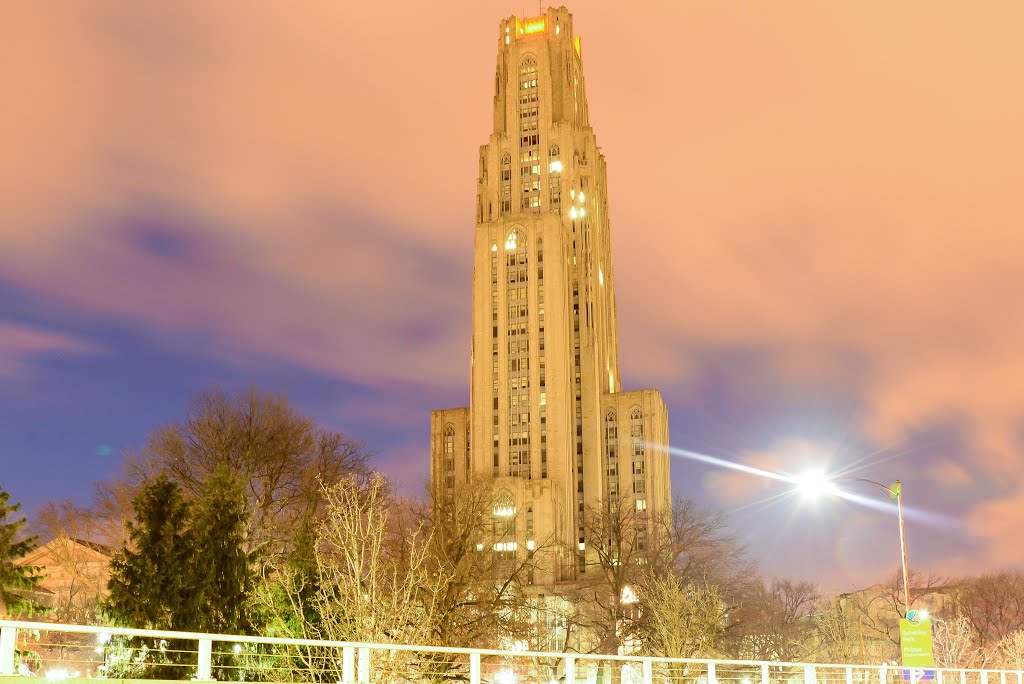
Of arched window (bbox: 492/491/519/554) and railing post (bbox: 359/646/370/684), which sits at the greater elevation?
arched window (bbox: 492/491/519/554)

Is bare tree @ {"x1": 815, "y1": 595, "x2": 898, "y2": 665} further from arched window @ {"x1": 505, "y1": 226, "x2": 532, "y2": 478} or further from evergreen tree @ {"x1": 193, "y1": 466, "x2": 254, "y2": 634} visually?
evergreen tree @ {"x1": 193, "y1": 466, "x2": 254, "y2": 634}

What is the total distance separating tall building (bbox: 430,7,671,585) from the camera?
5527 inches

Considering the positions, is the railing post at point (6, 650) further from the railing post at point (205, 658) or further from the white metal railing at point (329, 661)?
the railing post at point (205, 658)

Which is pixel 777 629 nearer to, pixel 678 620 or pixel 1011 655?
pixel 1011 655

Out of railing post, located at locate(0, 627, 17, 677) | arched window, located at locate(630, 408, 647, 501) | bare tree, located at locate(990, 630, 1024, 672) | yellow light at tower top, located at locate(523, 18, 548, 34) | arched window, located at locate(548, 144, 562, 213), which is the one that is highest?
yellow light at tower top, located at locate(523, 18, 548, 34)

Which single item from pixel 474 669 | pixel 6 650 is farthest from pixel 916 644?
pixel 6 650

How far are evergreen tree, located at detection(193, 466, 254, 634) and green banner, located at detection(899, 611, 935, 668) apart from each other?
71.1ft

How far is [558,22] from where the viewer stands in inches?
6619

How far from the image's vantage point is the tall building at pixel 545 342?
140375 millimetres

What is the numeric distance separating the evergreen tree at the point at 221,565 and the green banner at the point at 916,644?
21672 mm

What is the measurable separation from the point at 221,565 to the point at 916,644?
22.9 metres

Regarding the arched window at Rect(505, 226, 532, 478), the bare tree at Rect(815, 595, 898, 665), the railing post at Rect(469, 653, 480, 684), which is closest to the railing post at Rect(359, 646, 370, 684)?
the railing post at Rect(469, 653, 480, 684)

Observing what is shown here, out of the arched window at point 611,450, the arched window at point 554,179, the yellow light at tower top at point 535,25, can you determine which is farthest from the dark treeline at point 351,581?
the yellow light at tower top at point 535,25

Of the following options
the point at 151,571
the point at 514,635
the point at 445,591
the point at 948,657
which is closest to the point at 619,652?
the point at 948,657
